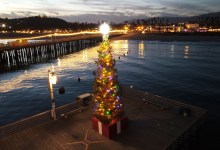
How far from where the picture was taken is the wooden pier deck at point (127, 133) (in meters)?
12.7

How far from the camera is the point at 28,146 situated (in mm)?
12930

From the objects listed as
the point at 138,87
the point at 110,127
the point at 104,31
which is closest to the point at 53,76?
the point at 104,31

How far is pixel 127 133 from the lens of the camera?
13.9 meters

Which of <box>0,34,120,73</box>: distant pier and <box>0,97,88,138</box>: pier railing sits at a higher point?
<box>0,34,120,73</box>: distant pier

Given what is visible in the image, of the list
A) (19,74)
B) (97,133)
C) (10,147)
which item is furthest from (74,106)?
(19,74)

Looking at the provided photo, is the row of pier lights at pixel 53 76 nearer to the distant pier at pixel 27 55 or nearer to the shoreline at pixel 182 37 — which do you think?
the distant pier at pixel 27 55

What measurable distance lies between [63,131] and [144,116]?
6900 millimetres

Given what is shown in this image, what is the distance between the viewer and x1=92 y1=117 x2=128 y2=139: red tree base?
13.4 metres

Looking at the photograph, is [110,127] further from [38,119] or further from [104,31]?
[104,31]

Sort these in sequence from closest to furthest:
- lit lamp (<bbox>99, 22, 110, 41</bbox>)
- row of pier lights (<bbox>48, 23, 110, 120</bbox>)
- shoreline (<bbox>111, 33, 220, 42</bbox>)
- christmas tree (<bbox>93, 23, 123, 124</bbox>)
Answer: christmas tree (<bbox>93, 23, 123, 124</bbox>) → lit lamp (<bbox>99, 22, 110, 41</bbox>) → row of pier lights (<bbox>48, 23, 110, 120</bbox>) → shoreline (<bbox>111, 33, 220, 42</bbox>)

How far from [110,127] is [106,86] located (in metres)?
2.91

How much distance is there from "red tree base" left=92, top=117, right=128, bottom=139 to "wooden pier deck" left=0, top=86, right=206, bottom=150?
33 cm

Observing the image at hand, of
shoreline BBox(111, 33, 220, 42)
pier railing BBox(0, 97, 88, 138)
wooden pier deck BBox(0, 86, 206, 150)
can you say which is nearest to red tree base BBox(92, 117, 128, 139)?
wooden pier deck BBox(0, 86, 206, 150)

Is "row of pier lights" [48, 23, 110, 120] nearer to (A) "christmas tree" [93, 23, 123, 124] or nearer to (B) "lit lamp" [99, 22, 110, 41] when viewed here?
(B) "lit lamp" [99, 22, 110, 41]
